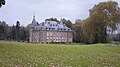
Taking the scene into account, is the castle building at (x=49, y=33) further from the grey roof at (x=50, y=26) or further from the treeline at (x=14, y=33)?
the treeline at (x=14, y=33)

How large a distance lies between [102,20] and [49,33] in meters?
45.4

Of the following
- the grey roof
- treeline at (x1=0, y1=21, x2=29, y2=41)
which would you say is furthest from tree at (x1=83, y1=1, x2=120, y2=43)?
treeline at (x1=0, y1=21, x2=29, y2=41)

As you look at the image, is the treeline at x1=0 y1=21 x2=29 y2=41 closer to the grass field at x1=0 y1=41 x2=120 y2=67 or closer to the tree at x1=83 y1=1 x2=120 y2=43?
the tree at x1=83 y1=1 x2=120 y2=43

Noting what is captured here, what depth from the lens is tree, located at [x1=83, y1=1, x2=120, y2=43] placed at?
78.1 meters

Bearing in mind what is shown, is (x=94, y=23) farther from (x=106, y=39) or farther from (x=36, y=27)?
(x=36, y=27)

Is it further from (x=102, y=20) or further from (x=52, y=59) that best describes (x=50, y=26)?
(x=52, y=59)

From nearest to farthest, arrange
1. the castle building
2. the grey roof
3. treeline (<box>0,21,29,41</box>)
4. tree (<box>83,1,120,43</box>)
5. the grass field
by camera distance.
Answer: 1. the grass field
2. tree (<box>83,1,120,43</box>)
3. the grey roof
4. the castle building
5. treeline (<box>0,21,29,41</box>)

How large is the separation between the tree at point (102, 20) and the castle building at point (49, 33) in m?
40.2

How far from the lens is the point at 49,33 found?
4717 inches

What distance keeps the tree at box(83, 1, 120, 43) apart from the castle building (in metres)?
40.2

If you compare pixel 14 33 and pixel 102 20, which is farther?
pixel 14 33

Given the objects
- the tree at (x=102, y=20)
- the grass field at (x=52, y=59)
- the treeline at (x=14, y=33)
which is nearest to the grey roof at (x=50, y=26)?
the treeline at (x=14, y=33)

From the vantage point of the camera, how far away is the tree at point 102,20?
78062mm

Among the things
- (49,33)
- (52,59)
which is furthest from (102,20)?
(52,59)
